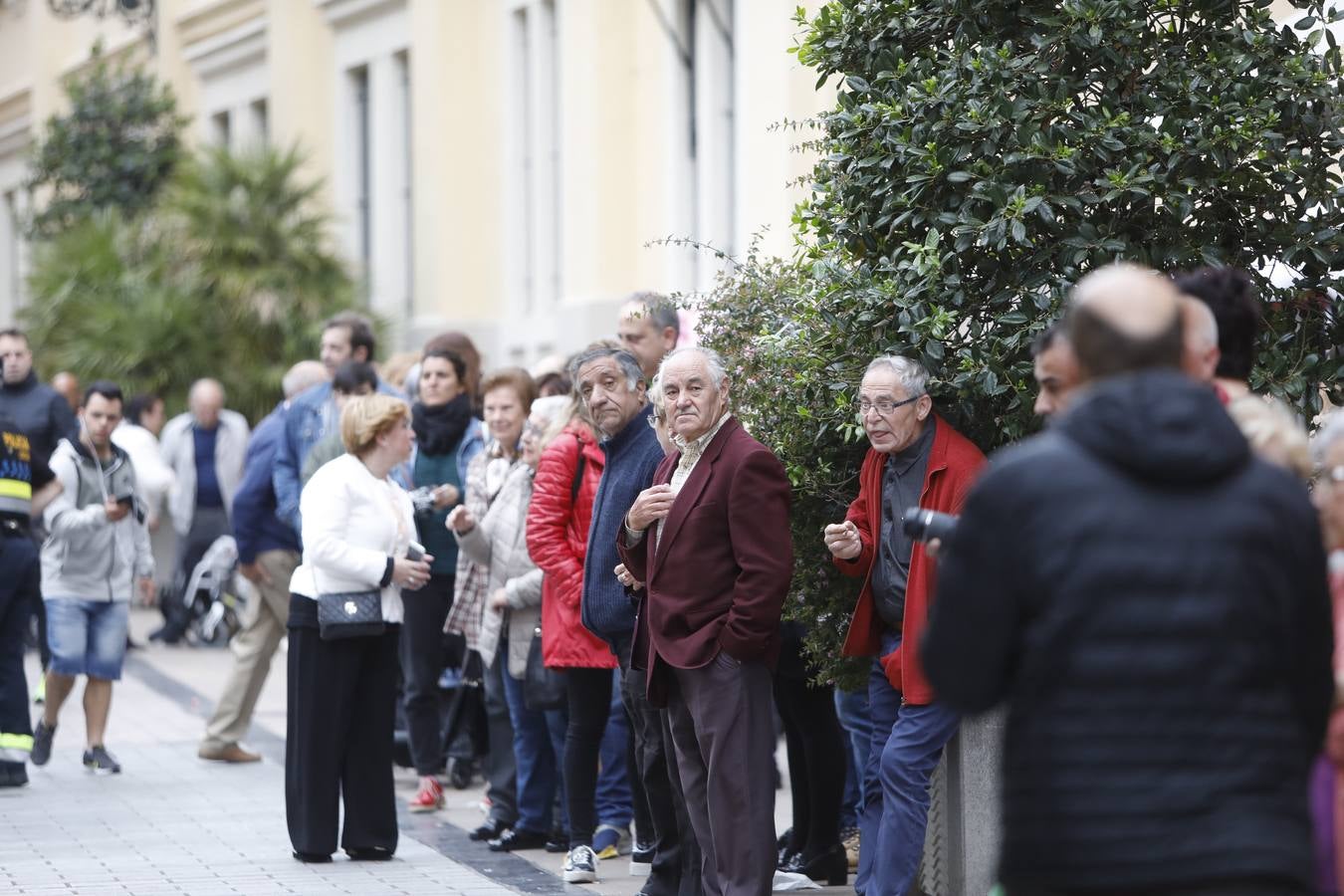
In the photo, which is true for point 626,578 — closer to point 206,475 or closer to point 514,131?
point 206,475

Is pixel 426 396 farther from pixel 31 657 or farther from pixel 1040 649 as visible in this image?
pixel 31 657

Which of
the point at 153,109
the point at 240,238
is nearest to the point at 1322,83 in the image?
the point at 240,238

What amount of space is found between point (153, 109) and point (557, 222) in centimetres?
859

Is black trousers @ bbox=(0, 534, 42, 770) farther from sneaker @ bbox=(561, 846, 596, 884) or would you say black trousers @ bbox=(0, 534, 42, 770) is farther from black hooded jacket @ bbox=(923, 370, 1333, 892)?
black hooded jacket @ bbox=(923, 370, 1333, 892)

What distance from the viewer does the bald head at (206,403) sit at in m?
17.4

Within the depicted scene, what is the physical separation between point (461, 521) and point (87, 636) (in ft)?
10.3

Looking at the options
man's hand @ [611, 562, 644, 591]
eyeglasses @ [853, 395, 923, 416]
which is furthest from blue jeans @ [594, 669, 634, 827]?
eyeglasses @ [853, 395, 923, 416]

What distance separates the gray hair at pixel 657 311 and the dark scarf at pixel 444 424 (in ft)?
4.03

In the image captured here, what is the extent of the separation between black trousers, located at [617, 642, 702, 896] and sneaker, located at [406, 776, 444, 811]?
244cm

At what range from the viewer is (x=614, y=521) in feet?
25.5

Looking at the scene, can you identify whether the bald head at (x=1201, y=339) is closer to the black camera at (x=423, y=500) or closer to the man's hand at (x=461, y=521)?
the man's hand at (x=461, y=521)

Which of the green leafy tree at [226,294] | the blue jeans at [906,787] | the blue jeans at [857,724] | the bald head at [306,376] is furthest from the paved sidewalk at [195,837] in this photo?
the green leafy tree at [226,294]

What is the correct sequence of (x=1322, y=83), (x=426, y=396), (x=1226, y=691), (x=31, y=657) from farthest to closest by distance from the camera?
(x=31, y=657) → (x=426, y=396) → (x=1322, y=83) → (x=1226, y=691)

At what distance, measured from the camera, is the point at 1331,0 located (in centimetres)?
915
